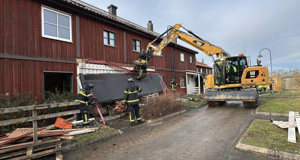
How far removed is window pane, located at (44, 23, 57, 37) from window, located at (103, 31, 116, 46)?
2.95 metres

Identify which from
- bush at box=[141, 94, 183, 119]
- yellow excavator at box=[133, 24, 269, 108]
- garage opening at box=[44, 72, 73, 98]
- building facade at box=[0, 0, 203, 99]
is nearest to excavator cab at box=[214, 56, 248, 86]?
yellow excavator at box=[133, 24, 269, 108]

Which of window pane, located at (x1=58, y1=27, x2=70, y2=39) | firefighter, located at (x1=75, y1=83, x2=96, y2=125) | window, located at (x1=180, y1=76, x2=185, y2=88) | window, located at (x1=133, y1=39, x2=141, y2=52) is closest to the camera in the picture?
firefighter, located at (x1=75, y1=83, x2=96, y2=125)

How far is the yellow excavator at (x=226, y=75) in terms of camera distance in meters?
7.96

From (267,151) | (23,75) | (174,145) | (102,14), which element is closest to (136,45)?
(102,14)

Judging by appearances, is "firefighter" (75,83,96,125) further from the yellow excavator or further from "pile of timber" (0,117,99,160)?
the yellow excavator

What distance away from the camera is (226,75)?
915 centimetres

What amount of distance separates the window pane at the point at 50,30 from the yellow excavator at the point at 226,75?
15.9 ft

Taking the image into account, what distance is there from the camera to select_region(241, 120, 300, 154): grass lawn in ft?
10.6

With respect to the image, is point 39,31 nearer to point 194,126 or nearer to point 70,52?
point 70,52

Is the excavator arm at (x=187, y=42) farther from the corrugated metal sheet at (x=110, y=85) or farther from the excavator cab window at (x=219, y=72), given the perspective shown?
the corrugated metal sheet at (x=110, y=85)

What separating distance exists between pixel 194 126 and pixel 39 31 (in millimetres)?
8200

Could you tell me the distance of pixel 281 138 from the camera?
12.2 feet

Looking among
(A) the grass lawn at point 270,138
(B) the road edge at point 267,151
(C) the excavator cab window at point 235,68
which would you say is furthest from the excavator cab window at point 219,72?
(B) the road edge at point 267,151

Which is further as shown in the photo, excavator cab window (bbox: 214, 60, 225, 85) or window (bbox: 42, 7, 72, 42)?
excavator cab window (bbox: 214, 60, 225, 85)
